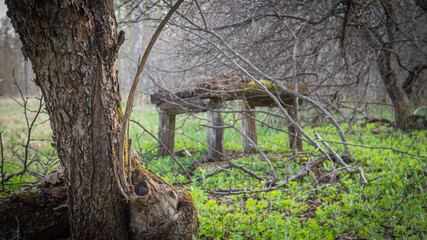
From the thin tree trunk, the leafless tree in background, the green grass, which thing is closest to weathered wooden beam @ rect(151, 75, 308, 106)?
the leafless tree in background

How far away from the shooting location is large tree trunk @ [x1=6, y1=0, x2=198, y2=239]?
1.55 metres

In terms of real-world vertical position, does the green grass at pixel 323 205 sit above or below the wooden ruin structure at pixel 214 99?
below

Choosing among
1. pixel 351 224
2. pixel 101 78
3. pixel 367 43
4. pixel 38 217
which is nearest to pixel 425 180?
pixel 351 224

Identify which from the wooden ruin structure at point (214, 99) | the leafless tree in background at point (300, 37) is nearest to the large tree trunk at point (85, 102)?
the wooden ruin structure at point (214, 99)

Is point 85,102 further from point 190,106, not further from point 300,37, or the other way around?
point 300,37

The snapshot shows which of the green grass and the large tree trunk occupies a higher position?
the large tree trunk

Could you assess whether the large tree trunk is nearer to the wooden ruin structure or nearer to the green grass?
the green grass

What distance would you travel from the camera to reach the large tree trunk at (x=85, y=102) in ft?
5.10

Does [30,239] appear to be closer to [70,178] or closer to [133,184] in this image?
[70,178]

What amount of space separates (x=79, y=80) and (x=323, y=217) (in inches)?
102

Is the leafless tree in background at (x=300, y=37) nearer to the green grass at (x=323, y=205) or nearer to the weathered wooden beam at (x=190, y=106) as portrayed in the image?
the weathered wooden beam at (x=190, y=106)

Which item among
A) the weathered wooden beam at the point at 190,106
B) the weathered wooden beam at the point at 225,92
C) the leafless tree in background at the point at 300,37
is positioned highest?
the leafless tree in background at the point at 300,37

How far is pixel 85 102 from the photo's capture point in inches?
65.1

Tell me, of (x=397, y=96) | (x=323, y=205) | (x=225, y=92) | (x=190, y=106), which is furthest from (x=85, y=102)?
(x=397, y=96)
